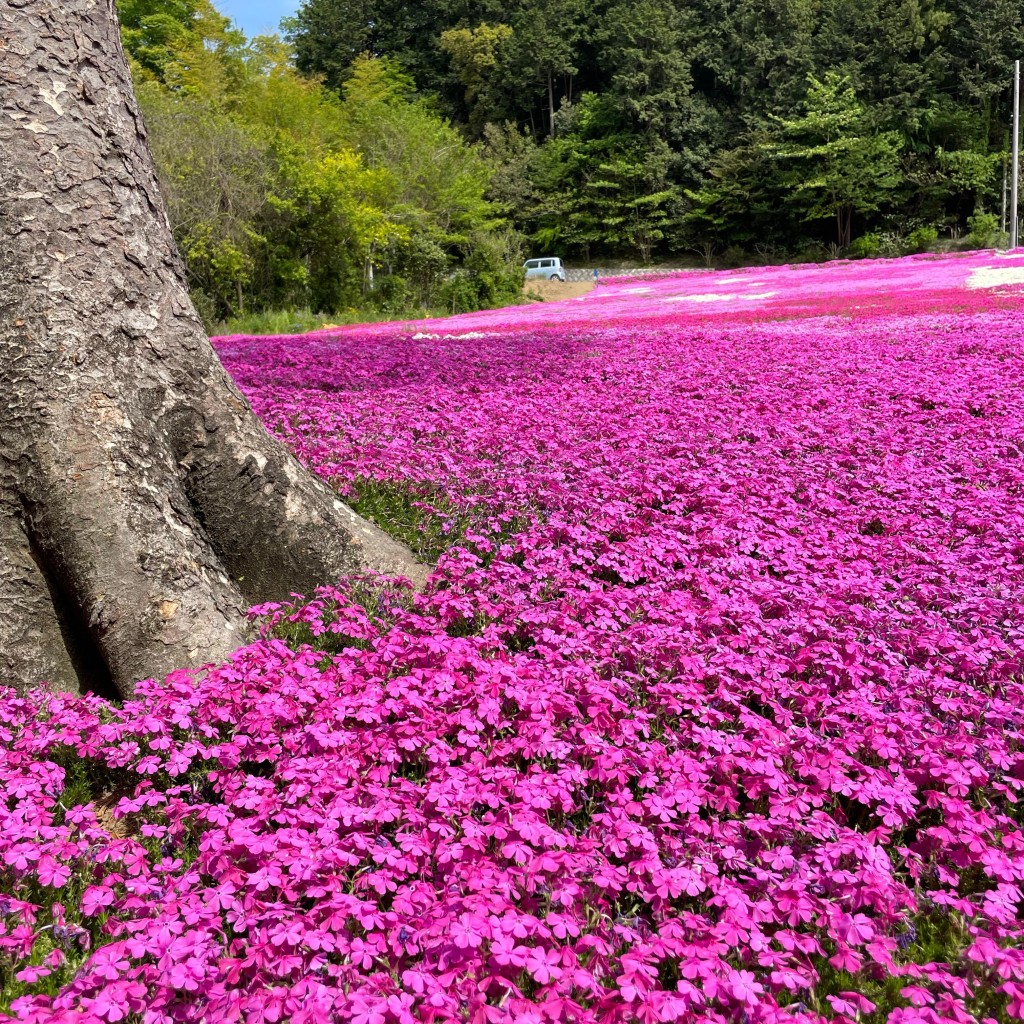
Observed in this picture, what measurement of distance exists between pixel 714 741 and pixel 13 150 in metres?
3.87

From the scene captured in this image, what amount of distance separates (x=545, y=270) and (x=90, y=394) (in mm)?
51482

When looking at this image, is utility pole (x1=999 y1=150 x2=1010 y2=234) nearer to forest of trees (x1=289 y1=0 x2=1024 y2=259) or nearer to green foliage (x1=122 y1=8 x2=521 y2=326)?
forest of trees (x1=289 y1=0 x2=1024 y2=259)

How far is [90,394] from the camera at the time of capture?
11.9 feet

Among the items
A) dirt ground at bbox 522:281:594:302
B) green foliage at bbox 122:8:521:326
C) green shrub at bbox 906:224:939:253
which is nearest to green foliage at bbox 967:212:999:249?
green shrub at bbox 906:224:939:253

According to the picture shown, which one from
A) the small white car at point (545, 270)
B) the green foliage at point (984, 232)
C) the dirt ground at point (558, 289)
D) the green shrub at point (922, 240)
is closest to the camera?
the dirt ground at point (558, 289)

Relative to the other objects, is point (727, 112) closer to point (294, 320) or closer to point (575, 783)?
point (294, 320)

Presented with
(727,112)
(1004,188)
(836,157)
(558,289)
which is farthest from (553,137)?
(1004,188)

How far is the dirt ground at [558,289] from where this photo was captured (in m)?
44.7

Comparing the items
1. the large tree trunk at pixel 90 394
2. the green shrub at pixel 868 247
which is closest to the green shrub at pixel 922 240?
the green shrub at pixel 868 247

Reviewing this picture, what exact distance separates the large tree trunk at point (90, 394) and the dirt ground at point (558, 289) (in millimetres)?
40318

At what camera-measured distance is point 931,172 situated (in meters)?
52.8

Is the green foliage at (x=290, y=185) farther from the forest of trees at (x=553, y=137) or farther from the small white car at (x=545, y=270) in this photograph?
the small white car at (x=545, y=270)

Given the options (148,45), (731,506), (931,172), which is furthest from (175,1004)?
(931,172)

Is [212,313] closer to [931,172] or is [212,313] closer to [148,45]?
[148,45]
